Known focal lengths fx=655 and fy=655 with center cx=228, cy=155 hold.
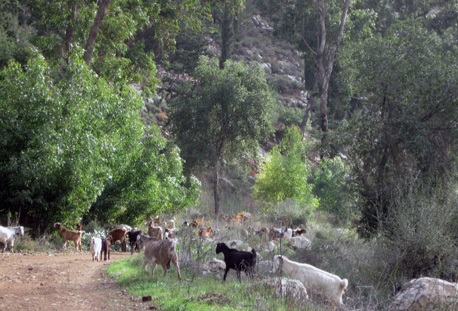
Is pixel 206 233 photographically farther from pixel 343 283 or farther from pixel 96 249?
pixel 343 283

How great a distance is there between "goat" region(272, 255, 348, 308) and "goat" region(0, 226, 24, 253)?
909 cm

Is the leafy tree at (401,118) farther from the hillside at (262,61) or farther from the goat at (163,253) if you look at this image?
the hillside at (262,61)

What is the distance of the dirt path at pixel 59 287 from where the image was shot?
11.1 meters

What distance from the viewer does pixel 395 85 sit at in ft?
70.6

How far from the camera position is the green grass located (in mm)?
10625

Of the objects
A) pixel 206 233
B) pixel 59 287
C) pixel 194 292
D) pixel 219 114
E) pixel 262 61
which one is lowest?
pixel 59 287

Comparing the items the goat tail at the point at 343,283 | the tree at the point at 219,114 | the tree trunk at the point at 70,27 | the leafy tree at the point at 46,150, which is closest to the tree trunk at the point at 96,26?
the tree trunk at the point at 70,27

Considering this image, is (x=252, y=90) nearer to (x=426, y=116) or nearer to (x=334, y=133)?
(x=334, y=133)

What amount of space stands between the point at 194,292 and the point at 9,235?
9.49 meters

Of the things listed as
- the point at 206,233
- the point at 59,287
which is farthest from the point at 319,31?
the point at 59,287

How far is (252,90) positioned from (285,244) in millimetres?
21780

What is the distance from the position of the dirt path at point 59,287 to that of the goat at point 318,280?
11.4ft

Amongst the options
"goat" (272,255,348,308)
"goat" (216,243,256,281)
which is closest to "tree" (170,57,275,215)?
"goat" (216,243,256,281)

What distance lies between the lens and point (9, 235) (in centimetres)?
1920
